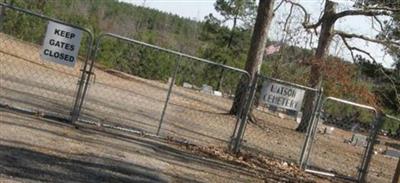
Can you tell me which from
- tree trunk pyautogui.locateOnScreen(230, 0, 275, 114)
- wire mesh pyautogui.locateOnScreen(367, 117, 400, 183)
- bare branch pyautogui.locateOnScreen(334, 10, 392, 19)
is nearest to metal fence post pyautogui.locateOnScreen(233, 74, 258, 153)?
wire mesh pyautogui.locateOnScreen(367, 117, 400, 183)

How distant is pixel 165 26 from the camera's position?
146125 mm

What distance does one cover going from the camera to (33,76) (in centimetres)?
2173

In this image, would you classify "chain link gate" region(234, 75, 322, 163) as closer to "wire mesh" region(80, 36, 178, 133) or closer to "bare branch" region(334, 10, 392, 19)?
"wire mesh" region(80, 36, 178, 133)

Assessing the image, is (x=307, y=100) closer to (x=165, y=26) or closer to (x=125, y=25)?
(x=125, y=25)

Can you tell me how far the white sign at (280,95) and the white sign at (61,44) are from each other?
12.4 feet

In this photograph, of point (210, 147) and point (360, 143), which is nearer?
point (210, 147)

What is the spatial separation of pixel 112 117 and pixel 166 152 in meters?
4.02

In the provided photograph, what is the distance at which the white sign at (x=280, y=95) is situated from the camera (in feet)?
42.5

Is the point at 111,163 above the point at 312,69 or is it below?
below

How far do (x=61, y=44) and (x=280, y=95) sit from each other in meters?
4.24

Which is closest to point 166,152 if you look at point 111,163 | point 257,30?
point 111,163

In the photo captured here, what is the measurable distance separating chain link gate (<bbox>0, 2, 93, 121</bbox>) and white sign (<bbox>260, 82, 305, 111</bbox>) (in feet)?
11.1

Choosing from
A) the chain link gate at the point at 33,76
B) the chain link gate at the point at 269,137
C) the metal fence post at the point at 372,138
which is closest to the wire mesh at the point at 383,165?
the metal fence post at the point at 372,138

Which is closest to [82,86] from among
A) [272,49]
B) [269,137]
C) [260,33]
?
[269,137]
